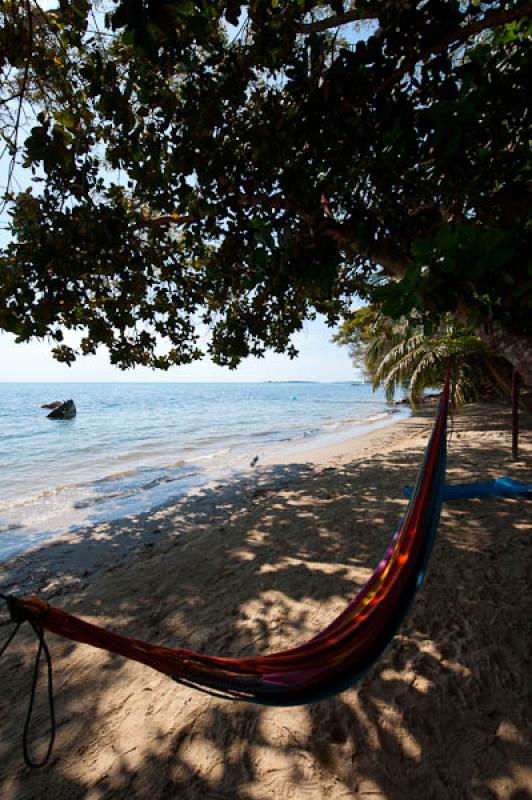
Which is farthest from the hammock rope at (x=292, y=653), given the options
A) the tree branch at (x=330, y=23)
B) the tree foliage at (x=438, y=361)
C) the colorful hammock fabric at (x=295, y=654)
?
the tree foliage at (x=438, y=361)

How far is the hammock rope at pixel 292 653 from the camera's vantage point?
1.22 metres

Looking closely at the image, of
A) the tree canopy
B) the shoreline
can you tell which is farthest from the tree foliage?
the tree canopy

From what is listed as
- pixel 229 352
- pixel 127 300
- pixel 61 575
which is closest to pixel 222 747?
pixel 61 575

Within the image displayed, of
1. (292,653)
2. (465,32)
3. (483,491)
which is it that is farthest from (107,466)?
(465,32)

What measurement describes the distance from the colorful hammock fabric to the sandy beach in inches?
17.9

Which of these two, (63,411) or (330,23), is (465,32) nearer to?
(330,23)

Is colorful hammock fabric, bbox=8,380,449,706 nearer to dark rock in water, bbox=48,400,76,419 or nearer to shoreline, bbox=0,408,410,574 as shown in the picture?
shoreline, bbox=0,408,410,574

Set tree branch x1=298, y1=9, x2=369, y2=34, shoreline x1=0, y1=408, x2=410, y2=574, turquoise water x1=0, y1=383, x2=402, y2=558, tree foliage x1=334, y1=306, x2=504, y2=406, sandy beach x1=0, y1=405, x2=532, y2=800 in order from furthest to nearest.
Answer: tree foliage x1=334, y1=306, x2=504, y2=406 < turquoise water x1=0, y1=383, x2=402, y2=558 < shoreline x1=0, y1=408, x2=410, y2=574 < tree branch x1=298, y1=9, x2=369, y2=34 < sandy beach x1=0, y1=405, x2=532, y2=800

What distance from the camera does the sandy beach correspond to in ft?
5.05

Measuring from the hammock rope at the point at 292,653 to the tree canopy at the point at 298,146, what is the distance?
122cm

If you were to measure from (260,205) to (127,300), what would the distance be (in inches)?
93.4

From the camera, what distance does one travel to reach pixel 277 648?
2299 mm

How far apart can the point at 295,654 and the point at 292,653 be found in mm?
15

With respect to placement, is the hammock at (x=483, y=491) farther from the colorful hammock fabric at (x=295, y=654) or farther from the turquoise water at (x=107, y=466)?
the turquoise water at (x=107, y=466)
